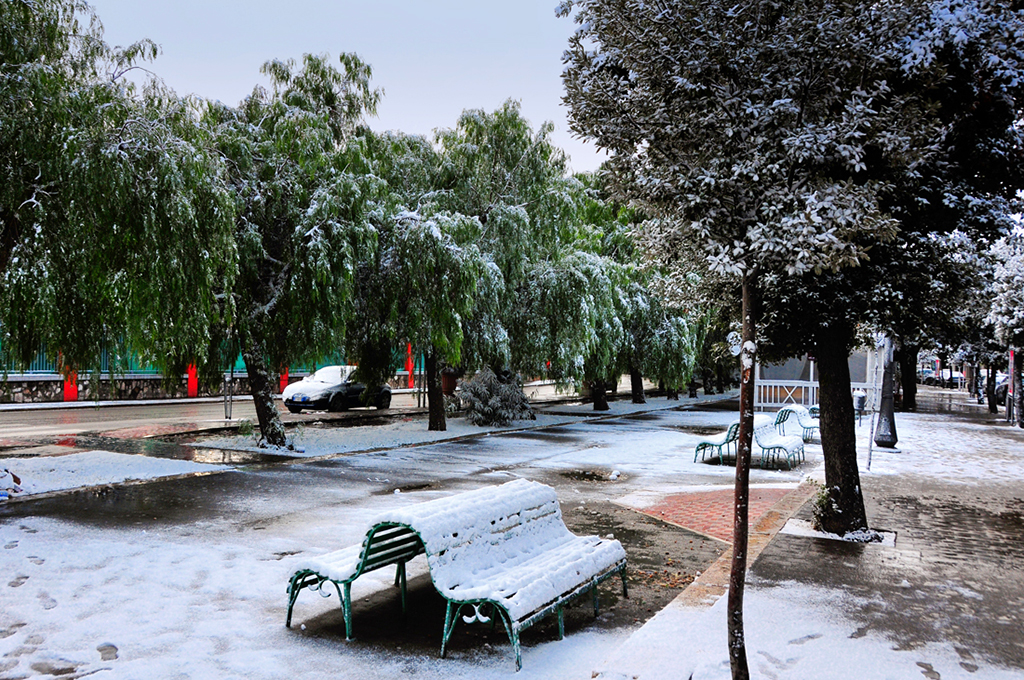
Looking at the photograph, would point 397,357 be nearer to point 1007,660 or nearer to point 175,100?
point 175,100

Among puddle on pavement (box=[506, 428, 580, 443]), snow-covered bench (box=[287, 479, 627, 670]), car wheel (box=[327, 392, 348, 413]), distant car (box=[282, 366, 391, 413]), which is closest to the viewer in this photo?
snow-covered bench (box=[287, 479, 627, 670])

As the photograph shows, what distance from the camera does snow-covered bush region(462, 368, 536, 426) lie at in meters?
21.1

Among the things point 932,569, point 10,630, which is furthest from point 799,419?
point 10,630

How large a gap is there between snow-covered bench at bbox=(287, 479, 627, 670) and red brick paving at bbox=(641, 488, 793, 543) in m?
2.99

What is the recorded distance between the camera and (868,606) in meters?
5.87

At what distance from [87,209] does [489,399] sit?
13.2m

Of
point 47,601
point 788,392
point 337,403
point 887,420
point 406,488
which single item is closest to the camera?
point 47,601

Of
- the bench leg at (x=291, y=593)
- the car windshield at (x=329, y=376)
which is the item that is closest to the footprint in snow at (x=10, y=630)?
the bench leg at (x=291, y=593)

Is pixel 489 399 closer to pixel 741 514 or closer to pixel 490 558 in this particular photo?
pixel 490 558

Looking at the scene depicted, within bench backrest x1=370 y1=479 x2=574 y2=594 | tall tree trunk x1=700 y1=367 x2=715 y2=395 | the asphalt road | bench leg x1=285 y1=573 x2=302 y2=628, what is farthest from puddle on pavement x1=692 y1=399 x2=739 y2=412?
bench leg x1=285 y1=573 x2=302 y2=628

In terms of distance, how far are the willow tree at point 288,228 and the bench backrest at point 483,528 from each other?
8.26 meters

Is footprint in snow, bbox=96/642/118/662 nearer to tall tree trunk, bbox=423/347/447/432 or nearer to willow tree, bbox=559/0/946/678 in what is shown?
willow tree, bbox=559/0/946/678

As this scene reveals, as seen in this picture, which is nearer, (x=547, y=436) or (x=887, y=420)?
(x=887, y=420)

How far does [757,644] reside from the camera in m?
→ 4.97
